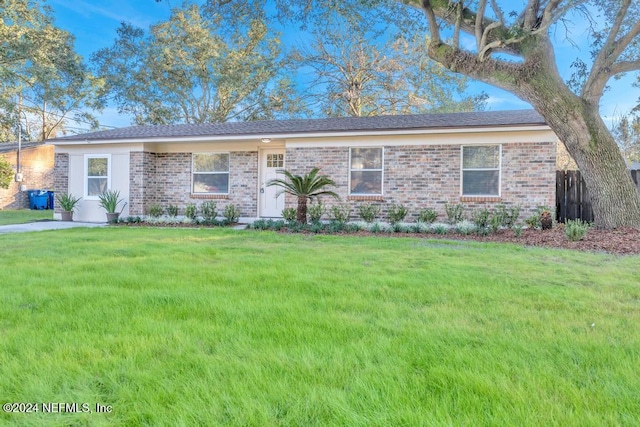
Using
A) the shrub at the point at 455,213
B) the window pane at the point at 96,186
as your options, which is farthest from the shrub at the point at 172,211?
the shrub at the point at 455,213

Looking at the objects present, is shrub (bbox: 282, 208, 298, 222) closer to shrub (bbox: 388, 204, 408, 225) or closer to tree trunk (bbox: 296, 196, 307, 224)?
tree trunk (bbox: 296, 196, 307, 224)

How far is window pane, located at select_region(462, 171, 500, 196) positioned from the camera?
1088 centimetres

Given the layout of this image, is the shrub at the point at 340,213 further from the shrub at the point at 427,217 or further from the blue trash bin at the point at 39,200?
the blue trash bin at the point at 39,200

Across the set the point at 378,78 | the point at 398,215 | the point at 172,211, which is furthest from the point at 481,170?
the point at 378,78

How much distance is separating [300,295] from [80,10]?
73.3ft

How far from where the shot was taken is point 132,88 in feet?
79.3

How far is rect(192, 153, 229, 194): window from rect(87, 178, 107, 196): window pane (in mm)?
2968

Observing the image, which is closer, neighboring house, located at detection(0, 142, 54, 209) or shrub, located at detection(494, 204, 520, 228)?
shrub, located at detection(494, 204, 520, 228)

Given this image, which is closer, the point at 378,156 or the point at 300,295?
the point at 300,295

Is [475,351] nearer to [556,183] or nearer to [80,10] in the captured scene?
[556,183]

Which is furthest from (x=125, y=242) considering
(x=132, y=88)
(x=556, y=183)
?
(x=132, y=88)

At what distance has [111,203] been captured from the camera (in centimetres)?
1289

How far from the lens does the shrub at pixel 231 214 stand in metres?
12.3

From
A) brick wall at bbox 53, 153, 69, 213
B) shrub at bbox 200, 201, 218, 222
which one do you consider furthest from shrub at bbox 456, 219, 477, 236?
brick wall at bbox 53, 153, 69, 213
